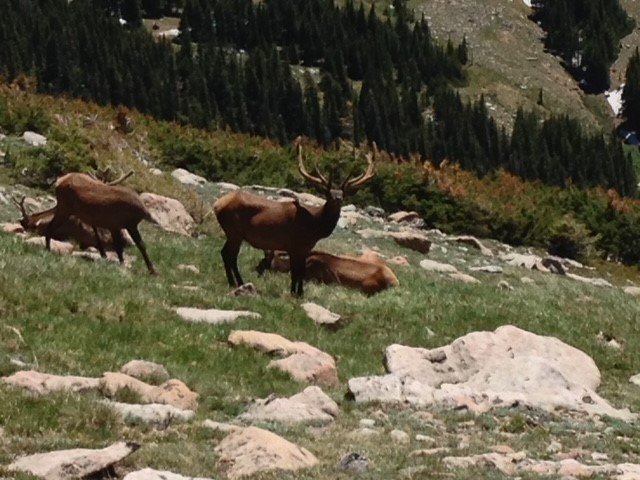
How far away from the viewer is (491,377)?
11242mm

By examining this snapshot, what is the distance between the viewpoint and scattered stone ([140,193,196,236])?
20.7 m

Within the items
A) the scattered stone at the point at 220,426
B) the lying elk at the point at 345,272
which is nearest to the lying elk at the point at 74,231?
the lying elk at the point at 345,272

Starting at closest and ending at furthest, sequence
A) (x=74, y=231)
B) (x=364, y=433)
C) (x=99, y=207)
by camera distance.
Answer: (x=364, y=433) → (x=99, y=207) → (x=74, y=231)

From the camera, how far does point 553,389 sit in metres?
11.1

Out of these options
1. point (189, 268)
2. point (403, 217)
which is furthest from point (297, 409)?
point (403, 217)

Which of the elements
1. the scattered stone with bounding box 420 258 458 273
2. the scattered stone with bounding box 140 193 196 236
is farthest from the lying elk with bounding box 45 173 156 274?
the scattered stone with bounding box 420 258 458 273

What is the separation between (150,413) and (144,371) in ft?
5.40

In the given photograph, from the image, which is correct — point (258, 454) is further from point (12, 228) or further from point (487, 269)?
point (487, 269)

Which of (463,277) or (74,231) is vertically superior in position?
(74,231)

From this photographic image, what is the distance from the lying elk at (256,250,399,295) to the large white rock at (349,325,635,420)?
459 cm

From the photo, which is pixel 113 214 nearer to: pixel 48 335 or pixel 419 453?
pixel 48 335

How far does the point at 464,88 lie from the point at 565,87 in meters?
24.7

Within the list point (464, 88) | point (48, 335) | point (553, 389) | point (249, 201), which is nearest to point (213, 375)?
point (48, 335)

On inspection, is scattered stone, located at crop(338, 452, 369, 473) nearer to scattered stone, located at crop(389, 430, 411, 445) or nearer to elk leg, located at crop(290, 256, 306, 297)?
scattered stone, located at crop(389, 430, 411, 445)
